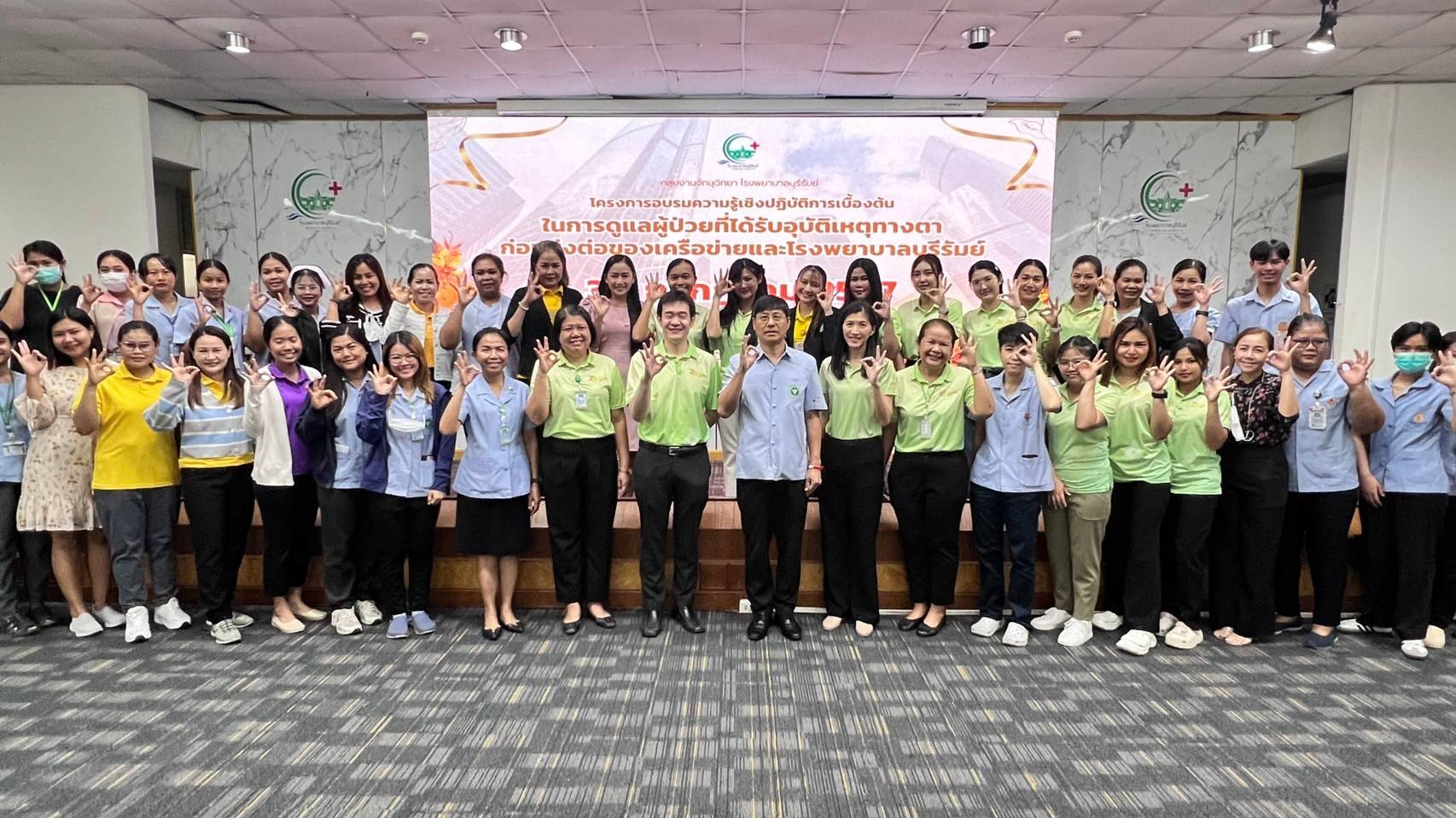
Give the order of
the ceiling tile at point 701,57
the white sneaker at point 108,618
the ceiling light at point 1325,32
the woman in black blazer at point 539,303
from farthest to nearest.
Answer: the ceiling tile at point 701,57 < the ceiling light at point 1325,32 < the woman in black blazer at point 539,303 < the white sneaker at point 108,618

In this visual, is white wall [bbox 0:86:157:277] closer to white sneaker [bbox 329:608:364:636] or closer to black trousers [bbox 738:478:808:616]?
white sneaker [bbox 329:608:364:636]

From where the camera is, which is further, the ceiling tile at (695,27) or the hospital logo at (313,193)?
the hospital logo at (313,193)

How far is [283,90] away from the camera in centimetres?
657

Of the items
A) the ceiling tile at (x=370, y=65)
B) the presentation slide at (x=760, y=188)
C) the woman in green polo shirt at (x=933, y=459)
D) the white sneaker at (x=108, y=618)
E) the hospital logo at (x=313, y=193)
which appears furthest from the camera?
the hospital logo at (x=313, y=193)

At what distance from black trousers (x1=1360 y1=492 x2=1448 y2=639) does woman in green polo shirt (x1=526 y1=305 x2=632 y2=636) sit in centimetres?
321

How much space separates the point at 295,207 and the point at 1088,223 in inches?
291

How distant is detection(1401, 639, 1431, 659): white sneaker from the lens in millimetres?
3197

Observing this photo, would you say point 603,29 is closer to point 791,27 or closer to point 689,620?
point 791,27

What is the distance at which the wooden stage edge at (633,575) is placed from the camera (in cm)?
373

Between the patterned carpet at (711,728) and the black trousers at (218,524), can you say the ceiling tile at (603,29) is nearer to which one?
the black trousers at (218,524)

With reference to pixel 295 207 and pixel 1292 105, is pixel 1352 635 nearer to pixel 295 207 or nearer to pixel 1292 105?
pixel 1292 105

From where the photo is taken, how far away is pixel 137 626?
331 cm

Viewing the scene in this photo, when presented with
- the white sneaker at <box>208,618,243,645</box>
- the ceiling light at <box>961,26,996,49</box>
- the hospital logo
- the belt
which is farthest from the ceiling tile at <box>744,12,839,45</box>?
the hospital logo

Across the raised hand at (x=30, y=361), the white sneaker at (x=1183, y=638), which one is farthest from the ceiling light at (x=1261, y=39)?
the raised hand at (x=30, y=361)
